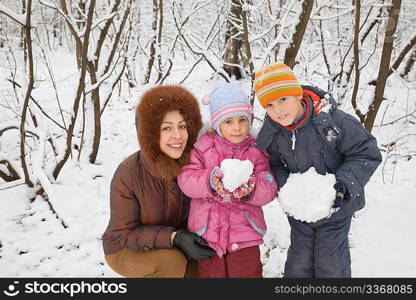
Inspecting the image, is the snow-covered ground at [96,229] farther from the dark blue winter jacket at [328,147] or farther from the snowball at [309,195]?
the snowball at [309,195]

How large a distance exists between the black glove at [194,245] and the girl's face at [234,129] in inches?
23.4

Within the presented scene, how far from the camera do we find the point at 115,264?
2059 millimetres

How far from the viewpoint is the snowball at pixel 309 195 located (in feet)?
5.45

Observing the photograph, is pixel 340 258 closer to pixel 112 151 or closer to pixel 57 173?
pixel 57 173

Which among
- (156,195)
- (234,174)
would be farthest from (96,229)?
(234,174)

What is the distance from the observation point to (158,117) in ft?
6.13

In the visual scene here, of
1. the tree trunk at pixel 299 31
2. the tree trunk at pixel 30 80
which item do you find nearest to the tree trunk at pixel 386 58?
the tree trunk at pixel 299 31

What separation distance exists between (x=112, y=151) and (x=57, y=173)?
47.5 inches

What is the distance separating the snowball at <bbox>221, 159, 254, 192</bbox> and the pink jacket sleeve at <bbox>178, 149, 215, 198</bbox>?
12 cm

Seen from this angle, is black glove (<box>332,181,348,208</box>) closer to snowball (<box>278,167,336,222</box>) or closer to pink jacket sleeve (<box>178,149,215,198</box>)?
snowball (<box>278,167,336,222</box>)

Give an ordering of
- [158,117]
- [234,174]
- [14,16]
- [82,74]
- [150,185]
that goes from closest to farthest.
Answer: [234,174] → [158,117] → [150,185] → [14,16] → [82,74]

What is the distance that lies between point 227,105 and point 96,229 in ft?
6.65

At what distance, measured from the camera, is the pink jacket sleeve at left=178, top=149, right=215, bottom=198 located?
1763 millimetres

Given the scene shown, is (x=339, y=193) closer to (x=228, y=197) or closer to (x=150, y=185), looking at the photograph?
(x=228, y=197)
